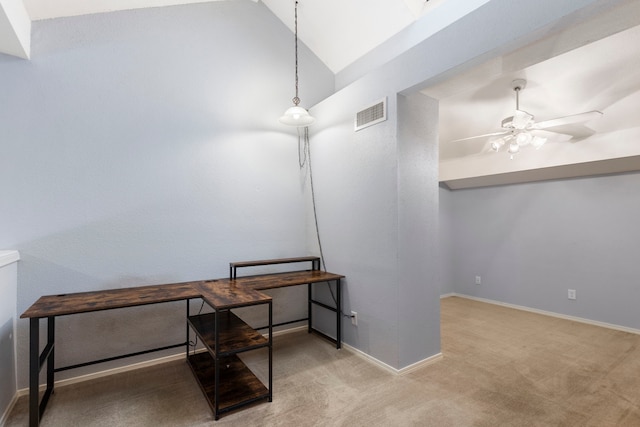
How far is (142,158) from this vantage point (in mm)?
2715

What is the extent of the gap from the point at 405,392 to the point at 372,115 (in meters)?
2.26

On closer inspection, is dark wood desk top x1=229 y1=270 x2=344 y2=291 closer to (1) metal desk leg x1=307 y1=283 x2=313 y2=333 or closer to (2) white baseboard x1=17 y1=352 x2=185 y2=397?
(1) metal desk leg x1=307 y1=283 x2=313 y2=333

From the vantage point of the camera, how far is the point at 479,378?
244 cm

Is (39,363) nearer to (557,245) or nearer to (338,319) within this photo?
(338,319)

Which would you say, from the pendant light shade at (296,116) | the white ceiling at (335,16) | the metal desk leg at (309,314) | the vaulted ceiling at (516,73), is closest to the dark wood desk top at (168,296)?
the metal desk leg at (309,314)

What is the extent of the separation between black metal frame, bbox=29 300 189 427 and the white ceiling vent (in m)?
2.55

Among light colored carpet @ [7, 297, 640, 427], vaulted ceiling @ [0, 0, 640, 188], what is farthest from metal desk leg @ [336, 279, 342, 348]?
vaulted ceiling @ [0, 0, 640, 188]

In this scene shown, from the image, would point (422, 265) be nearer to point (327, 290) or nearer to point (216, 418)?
point (327, 290)

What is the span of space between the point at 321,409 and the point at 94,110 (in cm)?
291

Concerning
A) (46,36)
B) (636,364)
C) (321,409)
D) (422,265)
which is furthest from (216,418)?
(636,364)

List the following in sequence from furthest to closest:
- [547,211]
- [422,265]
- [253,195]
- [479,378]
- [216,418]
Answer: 1. [547,211]
2. [253,195]
3. [422,265]
4. [479,378]
5. [216,418]

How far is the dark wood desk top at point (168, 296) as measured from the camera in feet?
6.49

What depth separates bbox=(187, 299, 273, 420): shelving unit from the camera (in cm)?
199

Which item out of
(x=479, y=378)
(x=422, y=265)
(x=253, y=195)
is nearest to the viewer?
(x=479, y=378)
